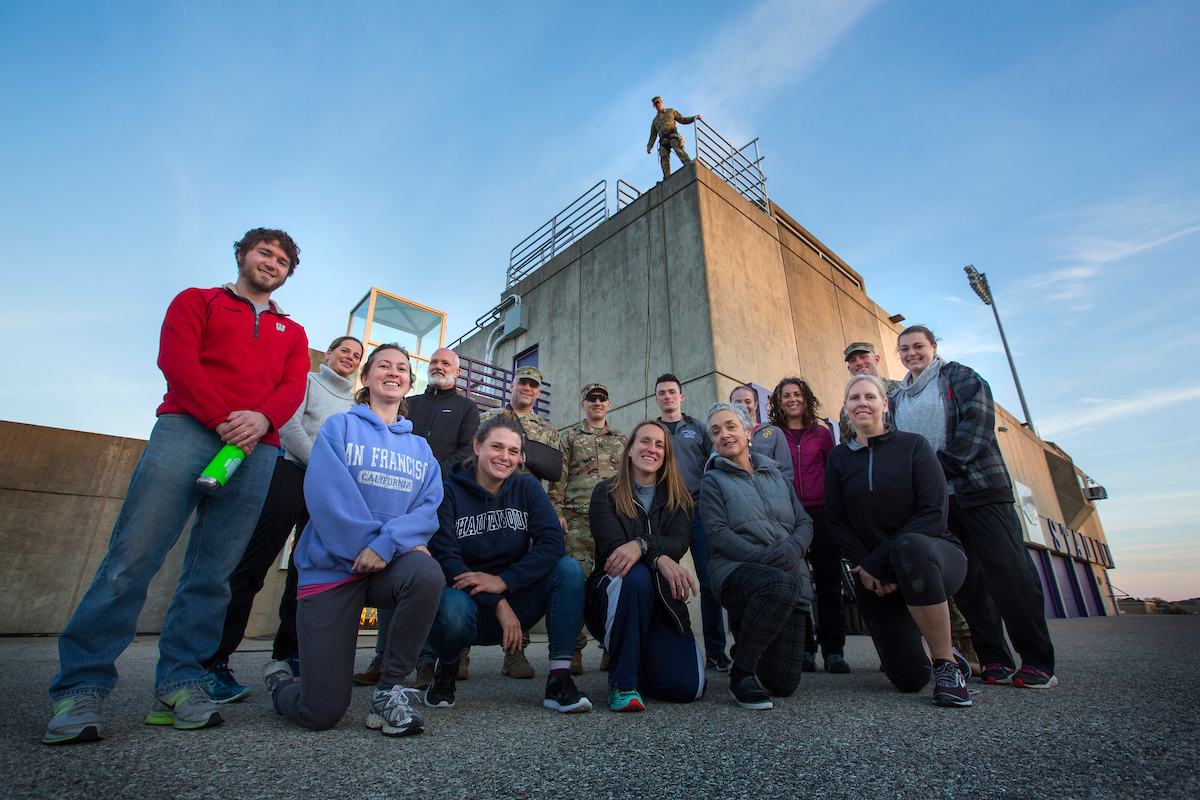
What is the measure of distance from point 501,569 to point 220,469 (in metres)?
1.10

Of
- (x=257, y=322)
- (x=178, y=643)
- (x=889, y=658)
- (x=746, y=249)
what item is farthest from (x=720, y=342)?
(x=178, y=643)

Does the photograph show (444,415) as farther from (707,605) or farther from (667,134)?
(667,134)

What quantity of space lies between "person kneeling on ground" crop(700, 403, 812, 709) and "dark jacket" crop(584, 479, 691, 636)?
6.7 inches

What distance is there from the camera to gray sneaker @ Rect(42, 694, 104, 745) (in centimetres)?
135

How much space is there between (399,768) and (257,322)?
65.2 inches

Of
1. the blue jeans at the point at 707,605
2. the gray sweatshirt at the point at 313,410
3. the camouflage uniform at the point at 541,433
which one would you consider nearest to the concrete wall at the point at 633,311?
the camouflage uniform at the point at 541,433

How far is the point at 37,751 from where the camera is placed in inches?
50.8

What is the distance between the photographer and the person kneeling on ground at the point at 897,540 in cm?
207

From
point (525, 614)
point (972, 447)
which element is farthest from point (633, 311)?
point (525, 614)

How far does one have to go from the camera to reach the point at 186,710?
62.5 inches

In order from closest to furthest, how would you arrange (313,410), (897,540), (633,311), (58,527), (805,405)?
1. (897,540)
2. (313,410)
3. (805,405)
4. (58,527)
5. (633,311)

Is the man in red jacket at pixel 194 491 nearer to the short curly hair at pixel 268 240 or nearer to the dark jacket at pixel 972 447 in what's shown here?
the short curly hair at pixel 268 240

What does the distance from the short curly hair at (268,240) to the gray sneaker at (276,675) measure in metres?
1.58

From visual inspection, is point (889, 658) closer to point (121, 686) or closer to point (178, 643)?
point (178, 643)
